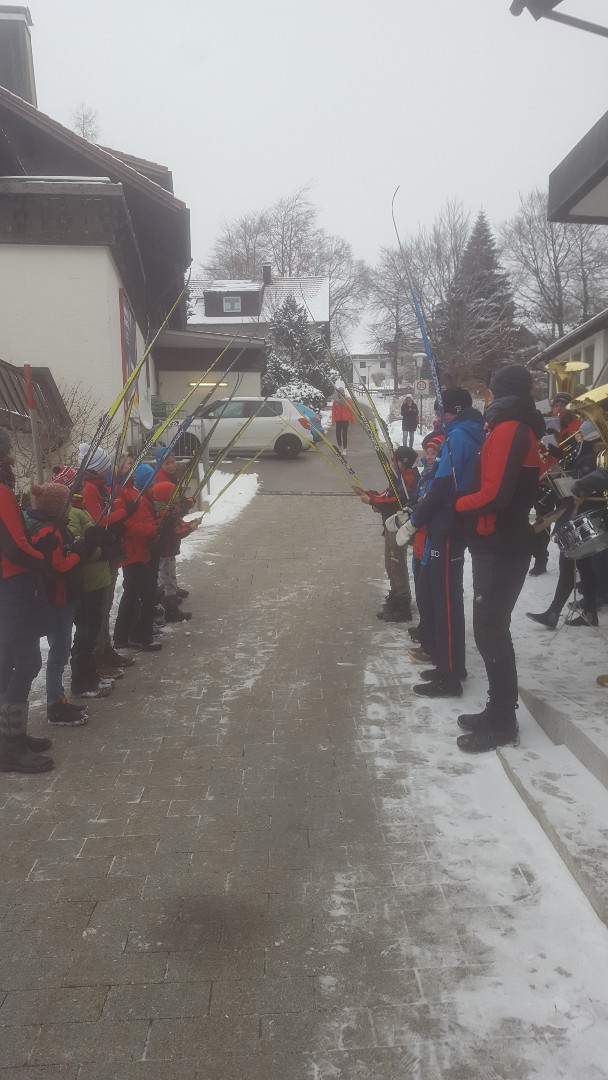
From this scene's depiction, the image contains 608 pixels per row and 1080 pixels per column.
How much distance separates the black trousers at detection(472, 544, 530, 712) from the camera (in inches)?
164

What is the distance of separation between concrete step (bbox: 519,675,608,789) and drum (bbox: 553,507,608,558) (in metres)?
0.88

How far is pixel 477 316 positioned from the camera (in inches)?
1473

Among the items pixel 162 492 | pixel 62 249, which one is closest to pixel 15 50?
pixel 62 249

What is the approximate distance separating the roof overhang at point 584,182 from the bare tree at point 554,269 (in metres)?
37.7

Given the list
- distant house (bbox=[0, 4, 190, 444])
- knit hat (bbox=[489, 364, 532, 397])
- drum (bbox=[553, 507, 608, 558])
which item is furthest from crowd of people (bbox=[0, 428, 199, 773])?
distant house (bbox=[0, 4, 190, 444])

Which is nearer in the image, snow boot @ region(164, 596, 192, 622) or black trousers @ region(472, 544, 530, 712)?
black trousers @ region(472, 544, 530, 712)

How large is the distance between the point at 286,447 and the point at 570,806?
18.6 m

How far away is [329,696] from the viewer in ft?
17.5

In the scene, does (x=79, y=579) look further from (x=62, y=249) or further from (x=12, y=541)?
(x=62, y=249)

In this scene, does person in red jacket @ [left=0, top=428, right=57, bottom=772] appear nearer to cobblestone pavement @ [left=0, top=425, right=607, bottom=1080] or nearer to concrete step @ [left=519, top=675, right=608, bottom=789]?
cobblestone pavement @ [left=0, top=425, right=607, bottom=1080]

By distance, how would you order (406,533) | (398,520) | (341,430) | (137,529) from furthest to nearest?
1. (341,430)
2. (137,529)
3. (398,520)
4. (406,533)

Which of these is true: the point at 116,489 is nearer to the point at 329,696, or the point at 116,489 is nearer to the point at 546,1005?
the point at 329,696

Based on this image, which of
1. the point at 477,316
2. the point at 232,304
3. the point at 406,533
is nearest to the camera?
the point at 406,533

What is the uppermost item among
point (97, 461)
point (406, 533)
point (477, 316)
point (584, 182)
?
point (477, 316)
